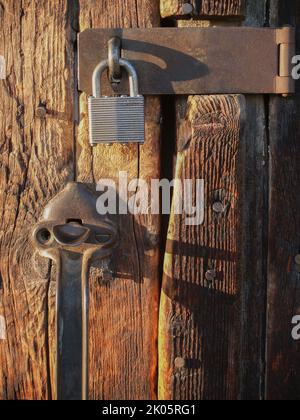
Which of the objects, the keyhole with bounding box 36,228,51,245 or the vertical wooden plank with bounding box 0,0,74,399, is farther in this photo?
the vertical wooden plank with bounding box 0,0,74,399

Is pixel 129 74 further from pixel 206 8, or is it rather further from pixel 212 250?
pixel 212 250

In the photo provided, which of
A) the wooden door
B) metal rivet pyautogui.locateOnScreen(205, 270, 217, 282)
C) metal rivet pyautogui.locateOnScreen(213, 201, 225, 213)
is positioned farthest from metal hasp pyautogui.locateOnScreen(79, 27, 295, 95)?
metal rivet pyautogui.locateOnScreen(205, 270, 217, 282)

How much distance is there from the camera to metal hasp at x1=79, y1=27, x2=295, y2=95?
1.08m

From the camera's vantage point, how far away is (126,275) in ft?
3.74

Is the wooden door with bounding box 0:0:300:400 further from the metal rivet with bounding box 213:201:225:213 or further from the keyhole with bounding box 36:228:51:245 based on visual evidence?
the keyhole with bounding box 36:228:51:245

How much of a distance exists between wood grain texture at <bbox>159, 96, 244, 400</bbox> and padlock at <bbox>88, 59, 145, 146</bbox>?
0.39 feet

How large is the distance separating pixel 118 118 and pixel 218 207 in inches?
11.3

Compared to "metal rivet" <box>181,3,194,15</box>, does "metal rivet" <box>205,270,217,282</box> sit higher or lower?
lower

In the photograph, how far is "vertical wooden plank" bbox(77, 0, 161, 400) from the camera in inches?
43.3

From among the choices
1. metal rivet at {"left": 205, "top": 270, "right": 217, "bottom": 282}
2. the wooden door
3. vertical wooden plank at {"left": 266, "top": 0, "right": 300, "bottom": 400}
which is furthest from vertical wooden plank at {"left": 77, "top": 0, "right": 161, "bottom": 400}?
vertical wooden plank at {"left": 266, "top": 0, "right": 300, "bottom": 400}

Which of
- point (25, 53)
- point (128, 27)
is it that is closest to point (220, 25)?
point (128, 27)

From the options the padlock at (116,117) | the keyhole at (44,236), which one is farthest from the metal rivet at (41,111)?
the keyhole at (44,236)

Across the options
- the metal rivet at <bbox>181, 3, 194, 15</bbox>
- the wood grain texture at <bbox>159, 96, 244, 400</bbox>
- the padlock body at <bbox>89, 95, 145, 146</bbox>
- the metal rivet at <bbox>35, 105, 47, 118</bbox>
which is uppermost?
the metal rivet at <bbox>181, 3, 194, 15</bbox>

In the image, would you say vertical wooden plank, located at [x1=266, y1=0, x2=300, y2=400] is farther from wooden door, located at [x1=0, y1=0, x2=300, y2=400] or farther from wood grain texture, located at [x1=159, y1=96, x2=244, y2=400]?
wood grain texture, located at [x1=159, y1=96, x2=244, y2=400]
